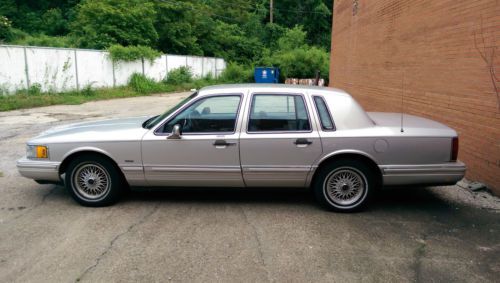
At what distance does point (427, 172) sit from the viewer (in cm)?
514

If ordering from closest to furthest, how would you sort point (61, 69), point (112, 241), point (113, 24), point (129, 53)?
point (112, 241)
point (61, 69)
point (129, 53)
point (113, 24)

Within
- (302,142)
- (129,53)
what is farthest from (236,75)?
(302,142)

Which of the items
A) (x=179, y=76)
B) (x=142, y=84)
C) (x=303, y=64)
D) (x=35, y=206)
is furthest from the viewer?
(x=303, y=64)

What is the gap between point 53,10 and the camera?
49.5 m

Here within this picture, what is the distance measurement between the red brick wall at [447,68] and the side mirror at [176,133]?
4.16 metres

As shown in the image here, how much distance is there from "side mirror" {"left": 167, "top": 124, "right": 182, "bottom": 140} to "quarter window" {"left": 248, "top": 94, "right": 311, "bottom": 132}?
0.82 m

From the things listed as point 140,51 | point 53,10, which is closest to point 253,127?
point 140,51

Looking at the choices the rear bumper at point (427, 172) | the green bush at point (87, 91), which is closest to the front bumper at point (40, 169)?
the rear bumper at point (427, 172)

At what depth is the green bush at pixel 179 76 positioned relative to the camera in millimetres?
34125

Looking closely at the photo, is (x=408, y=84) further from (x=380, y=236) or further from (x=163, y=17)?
(x=163, y=17)

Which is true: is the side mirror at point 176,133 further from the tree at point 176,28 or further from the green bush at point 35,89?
the tree at point 176,28

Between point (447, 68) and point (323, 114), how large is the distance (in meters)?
3.18

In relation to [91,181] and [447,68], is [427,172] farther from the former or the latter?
[91,181]

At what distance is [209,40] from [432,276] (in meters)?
45.7
